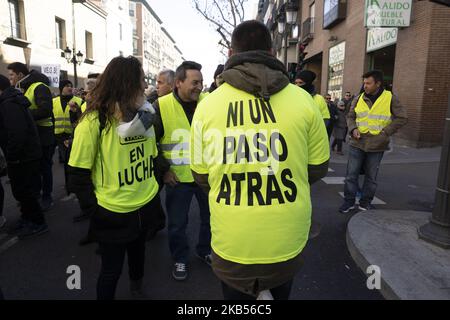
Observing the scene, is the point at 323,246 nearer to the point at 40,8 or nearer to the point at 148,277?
the point at 148,277

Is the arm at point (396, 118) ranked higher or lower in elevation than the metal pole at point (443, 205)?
higher

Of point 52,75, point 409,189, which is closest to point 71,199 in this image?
point 409,189

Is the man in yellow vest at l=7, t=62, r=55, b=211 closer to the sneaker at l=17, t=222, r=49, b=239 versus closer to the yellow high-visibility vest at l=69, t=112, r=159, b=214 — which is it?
the sneaker at l=17, t=222, r=49, b=239

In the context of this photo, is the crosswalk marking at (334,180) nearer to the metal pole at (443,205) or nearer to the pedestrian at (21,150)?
the metal pole at (443,205)

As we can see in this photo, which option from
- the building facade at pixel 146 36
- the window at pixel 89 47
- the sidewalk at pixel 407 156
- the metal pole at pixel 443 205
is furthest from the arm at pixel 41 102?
the building facade at pixel 146 36

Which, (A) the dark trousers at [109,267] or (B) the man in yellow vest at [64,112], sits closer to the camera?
(A) the dark trousers at [109,267]

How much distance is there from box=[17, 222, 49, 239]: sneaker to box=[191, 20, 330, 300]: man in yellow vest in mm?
3594

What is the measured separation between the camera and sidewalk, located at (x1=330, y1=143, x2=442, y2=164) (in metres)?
9.62

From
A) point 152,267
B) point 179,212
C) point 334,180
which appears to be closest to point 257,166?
point 179,212

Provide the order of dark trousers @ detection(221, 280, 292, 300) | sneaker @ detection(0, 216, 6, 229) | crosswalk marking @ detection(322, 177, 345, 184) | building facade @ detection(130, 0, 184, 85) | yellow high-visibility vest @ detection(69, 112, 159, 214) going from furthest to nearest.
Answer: building facade @ detection(130, 0, 184, 85) < crosswalk marking @ detection(322, 177, 345, 184) < sneaker @ detection(0, 216, 6, 229) < yellow high-visibility vest @ detection(69, 112, 159, 214) < dark trousers @ detection(221, 280, 292, 300)

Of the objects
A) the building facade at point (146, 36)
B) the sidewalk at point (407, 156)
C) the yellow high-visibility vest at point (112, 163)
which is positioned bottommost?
the sidewalk at point (407, 156)

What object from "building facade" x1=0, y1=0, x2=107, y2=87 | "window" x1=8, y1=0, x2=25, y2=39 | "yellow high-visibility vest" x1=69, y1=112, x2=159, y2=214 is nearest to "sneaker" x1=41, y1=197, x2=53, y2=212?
"yellow high-visibility vest" x1=69, y1=112, x2=159, y2=214

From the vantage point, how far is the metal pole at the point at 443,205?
12.3 feet

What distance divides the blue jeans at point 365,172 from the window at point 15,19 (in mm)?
20391
